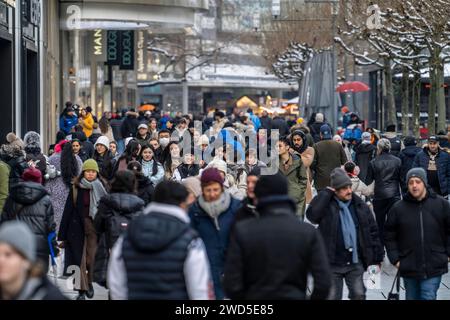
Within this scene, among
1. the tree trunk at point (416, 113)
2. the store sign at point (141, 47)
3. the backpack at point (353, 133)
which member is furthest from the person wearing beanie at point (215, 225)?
the store sign at point (141, 47)

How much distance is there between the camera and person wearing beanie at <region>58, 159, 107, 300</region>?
41.2 feet

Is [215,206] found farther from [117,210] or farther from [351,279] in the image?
[117,210]


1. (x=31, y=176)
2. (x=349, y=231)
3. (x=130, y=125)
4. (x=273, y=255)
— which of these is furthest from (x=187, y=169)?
(x=130, y=125)

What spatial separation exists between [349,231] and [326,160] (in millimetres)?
7761

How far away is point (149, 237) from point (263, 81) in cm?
10998

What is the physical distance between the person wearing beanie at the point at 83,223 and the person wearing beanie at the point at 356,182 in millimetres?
3455

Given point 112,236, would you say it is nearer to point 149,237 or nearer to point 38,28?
point 149,237

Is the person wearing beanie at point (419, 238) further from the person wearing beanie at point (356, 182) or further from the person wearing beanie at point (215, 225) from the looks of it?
the person wearing beanie at point (356, 182)

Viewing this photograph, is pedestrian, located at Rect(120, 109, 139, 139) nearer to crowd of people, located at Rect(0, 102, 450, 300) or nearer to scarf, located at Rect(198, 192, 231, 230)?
crowd of people, located at Rect(0, 102, 450, 300)

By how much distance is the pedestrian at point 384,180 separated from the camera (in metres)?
16.2

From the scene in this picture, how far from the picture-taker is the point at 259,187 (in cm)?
742

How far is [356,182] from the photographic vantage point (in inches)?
603
